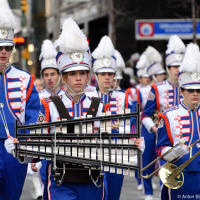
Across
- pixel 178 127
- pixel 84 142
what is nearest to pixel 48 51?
pixel 178 127

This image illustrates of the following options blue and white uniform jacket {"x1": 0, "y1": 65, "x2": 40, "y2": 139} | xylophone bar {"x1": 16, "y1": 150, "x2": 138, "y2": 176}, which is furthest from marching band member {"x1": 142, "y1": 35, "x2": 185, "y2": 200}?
xylophone bar {"x1": 16, "y1": 150, "x2": 138, "y2": 176}

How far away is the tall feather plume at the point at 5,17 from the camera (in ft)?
22.8

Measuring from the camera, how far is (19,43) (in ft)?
72.9

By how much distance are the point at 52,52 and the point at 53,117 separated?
5.26 meters

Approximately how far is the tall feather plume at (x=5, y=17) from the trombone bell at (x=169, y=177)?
6.37 ft

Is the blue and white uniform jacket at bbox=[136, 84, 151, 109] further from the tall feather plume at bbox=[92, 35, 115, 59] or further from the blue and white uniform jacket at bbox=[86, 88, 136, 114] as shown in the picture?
the blue and white uniform jacket at bbox=[86, 88, 136, 114]

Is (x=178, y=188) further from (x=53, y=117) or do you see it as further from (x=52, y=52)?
(x=52, y=52)

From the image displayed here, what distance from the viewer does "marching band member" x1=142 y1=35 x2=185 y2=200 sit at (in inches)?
441

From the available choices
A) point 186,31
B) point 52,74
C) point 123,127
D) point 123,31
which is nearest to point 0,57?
point 123,127

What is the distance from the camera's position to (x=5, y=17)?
6.96m

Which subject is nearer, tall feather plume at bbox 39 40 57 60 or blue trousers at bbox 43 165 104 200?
blue trousers at bbox 43 165 104 200

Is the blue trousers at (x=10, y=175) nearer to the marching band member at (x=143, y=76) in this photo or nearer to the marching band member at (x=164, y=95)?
the marching band member at (x=164, y=95)

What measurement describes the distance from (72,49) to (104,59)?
13.5 ft

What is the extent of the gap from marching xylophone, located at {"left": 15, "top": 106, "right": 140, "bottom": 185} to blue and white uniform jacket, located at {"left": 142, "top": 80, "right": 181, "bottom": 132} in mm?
5149
